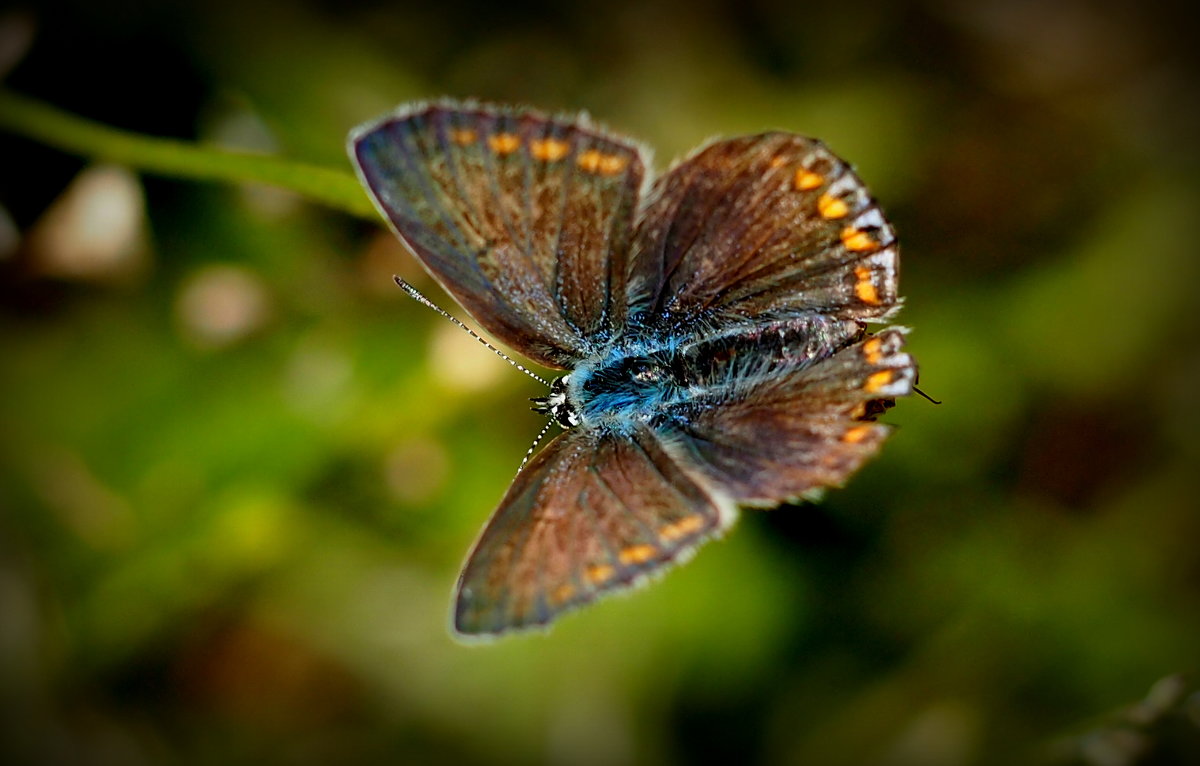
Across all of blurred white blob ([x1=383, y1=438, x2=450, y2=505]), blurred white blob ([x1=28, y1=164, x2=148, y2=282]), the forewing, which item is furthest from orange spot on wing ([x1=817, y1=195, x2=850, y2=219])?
blurred white blob ([x1=28, y1=164, x2=148, y2=282])

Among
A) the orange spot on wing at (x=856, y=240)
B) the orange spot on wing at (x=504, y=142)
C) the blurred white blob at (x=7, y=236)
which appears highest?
the blurred white blob at (x=7, y=236)

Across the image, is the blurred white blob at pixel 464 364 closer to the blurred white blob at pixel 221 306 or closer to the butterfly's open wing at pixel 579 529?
the blurred white blob at pixel 221 306

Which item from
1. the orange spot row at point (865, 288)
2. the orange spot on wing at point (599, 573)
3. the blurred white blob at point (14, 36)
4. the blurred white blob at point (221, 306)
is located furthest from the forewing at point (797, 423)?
the blurred white blob at point (14, 36)

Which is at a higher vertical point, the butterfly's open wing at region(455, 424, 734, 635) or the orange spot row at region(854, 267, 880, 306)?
the orange spot row at region(854, 267, 880, 306)

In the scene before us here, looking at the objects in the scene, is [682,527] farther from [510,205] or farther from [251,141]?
[251,141]

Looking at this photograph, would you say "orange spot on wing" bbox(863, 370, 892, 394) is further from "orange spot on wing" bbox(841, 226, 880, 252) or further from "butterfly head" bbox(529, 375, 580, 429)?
"butterfly head" bbox(529, 375, 580, 429)

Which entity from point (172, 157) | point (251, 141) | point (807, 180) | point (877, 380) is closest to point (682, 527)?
point (877, 380)

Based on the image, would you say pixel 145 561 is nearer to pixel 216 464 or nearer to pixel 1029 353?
pixel 216 464
